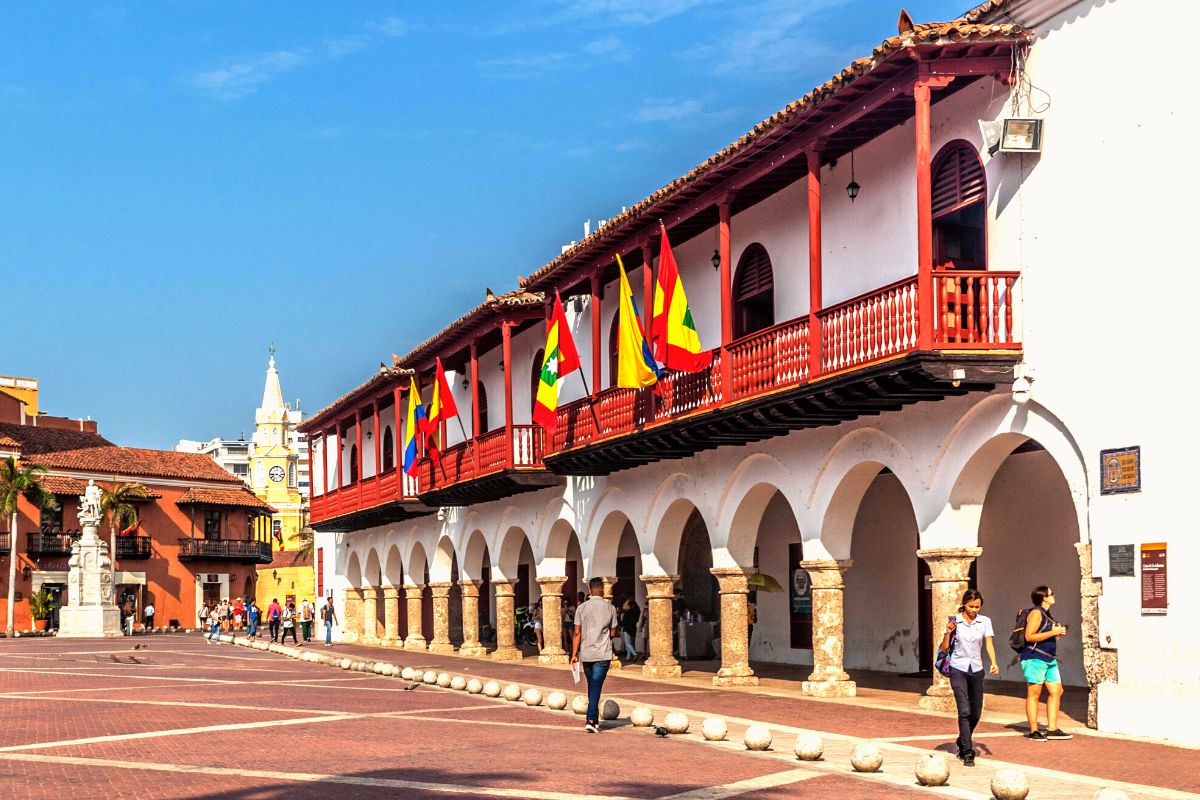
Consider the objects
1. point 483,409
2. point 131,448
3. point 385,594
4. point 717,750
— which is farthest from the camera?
point 131,448

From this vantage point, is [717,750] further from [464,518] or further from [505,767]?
[464,518]

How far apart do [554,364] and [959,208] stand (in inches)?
378

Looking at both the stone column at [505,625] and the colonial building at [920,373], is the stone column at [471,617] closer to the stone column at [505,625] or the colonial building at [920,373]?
the stone column at [505,625]

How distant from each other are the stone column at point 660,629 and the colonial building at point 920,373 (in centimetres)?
7

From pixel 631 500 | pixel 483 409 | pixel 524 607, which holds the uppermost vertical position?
pixel 483 409

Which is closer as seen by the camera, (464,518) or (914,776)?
(914,776)

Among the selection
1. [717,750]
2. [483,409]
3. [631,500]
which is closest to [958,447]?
[717,750]

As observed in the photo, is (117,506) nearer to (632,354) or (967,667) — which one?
(632,354)

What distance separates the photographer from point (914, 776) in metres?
11.8

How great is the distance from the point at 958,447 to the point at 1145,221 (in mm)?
3464

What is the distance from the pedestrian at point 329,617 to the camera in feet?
146

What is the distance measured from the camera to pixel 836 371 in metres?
17.3

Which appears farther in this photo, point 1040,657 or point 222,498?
point 222,498

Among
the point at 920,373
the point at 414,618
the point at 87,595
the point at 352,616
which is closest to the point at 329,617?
the point at 352,616
